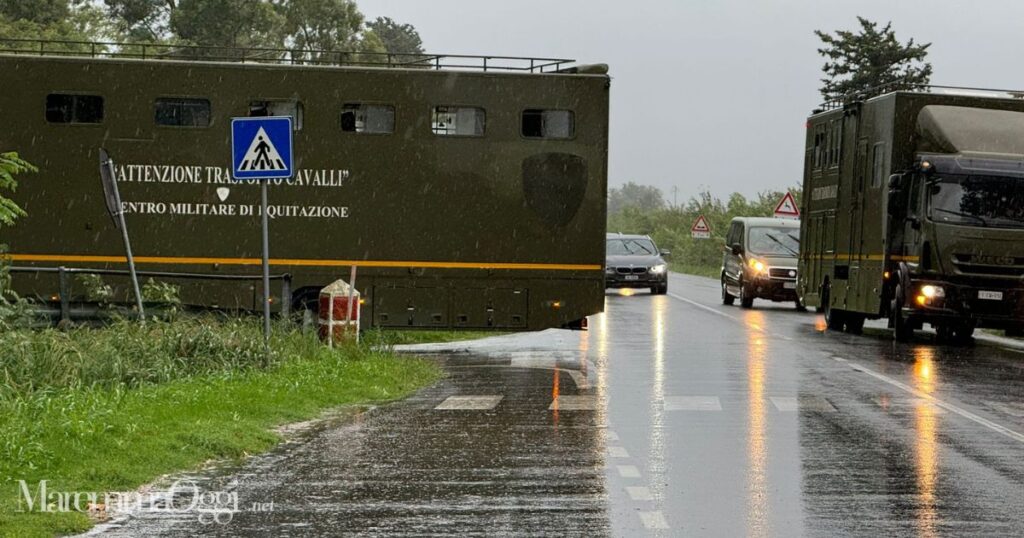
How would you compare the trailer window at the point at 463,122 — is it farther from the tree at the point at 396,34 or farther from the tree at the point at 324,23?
the tree at the point at 396,34

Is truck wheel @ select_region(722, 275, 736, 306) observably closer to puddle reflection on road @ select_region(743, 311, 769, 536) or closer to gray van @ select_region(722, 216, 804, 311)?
gray van @ select_region(722, 216, 804, 311)

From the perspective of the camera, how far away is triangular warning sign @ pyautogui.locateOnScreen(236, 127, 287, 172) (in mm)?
17297

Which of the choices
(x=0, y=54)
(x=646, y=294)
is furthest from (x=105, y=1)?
(x=0, y=54)

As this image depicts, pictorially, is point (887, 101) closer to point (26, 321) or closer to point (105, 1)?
point (26, 321)

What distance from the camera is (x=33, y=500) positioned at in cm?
952

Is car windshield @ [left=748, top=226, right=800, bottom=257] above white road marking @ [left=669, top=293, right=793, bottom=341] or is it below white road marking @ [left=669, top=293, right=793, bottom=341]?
above

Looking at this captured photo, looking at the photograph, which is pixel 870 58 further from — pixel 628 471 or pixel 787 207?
pixel 628 471

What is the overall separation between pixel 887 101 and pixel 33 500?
18930 millimetres

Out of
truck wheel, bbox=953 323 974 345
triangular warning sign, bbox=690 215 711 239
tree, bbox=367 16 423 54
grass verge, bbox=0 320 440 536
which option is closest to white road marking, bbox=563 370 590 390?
grass verge, bbox=0 320 440 536

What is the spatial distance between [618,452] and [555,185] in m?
10.6

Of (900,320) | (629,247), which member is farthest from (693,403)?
(629,247)

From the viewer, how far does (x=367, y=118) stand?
2270 cm

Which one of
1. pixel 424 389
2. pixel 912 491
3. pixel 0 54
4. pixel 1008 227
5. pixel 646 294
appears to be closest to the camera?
pixel 912 491

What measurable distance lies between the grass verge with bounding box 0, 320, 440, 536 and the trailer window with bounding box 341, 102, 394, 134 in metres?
3.47
